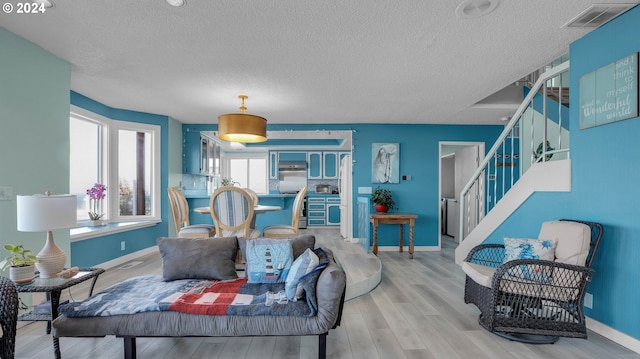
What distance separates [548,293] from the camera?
225 cm

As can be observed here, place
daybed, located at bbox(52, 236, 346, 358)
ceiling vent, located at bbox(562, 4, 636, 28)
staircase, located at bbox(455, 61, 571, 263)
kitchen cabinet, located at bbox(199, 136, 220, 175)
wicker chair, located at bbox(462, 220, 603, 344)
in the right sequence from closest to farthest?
1. daybed, located at bbox(52, 236, 346, 358)
2. ceiling vent, located at bbox(562, 4, 636, 28)
3. wicker chair, located at bbox(462, 220, 603, 344)
4. staircase, located at bbox(455, 61, 571, 263)
5. kitchen cabinet, located at bbox(199, 136, 220, 175)

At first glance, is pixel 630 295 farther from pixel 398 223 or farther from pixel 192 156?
pixel 192 156

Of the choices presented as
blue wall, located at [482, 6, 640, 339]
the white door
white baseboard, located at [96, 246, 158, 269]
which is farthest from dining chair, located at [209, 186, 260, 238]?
the white door

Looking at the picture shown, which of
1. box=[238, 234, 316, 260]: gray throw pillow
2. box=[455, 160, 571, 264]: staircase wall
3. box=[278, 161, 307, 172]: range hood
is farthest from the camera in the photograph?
box=[278, 161, 307, 172]: range hood

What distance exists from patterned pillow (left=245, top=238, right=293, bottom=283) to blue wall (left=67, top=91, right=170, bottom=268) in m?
2.70

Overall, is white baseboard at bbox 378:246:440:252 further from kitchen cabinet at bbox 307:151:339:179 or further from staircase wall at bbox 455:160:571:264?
kitchen cabinet at bbox 307:151:339:179

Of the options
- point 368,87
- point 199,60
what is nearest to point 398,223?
point 368,87

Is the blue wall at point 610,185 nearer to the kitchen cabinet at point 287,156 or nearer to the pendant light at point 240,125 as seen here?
the pendant light at point 240,125

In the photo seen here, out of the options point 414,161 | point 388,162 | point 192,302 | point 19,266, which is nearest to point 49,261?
point 19,266

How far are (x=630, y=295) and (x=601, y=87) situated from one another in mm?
1533

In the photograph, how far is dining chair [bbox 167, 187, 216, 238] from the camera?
3.87 m

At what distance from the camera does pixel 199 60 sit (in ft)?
9.63

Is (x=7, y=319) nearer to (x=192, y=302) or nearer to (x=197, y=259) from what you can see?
(x=192, y=302)

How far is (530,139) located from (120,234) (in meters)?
6.20
